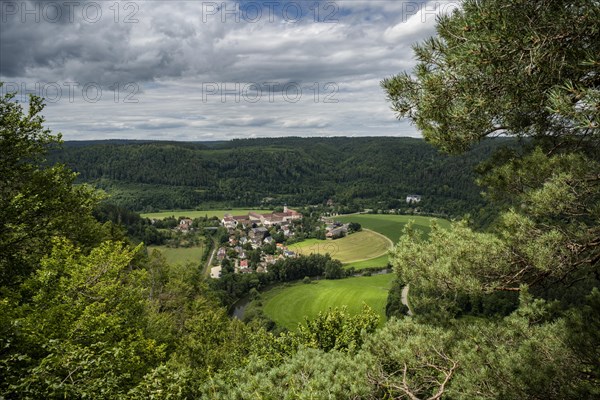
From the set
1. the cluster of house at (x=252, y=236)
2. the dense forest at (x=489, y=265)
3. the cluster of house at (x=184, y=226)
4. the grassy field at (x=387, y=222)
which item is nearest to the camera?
the dense forest at (x=489, y=265)

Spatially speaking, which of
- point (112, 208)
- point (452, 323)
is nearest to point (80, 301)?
point (452, 323)

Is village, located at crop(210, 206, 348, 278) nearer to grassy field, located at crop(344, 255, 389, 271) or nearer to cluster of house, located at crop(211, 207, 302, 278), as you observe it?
cluster of house, located at crop(211, 207, 302, 278)

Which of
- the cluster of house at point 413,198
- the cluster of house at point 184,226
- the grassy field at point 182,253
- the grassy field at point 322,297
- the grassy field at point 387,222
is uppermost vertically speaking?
the cluster of house at point 413,198

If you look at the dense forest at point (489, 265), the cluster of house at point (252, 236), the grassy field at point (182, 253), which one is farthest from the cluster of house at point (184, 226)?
the dense forest at point (489, 265)

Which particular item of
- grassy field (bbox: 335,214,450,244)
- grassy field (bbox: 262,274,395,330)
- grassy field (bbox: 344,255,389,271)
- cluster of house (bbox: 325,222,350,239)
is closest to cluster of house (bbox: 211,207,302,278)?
cluster of house (bbox: 325,222,350,239)

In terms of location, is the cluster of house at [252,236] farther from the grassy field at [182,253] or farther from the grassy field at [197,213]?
the grassy field at [197,213]
